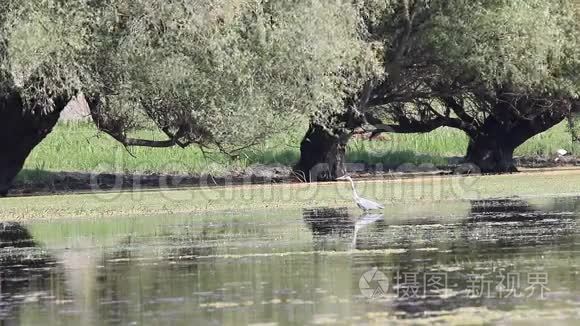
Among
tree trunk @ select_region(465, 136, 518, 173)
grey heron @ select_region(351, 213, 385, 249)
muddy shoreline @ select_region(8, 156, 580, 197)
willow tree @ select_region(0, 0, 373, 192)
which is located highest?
willow tree @ select_region(0, 0, 373, 192)

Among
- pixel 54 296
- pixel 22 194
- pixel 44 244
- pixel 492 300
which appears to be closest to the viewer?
pixel 492 300

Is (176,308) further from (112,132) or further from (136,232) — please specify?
(112,132)

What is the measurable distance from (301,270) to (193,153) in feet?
83.8

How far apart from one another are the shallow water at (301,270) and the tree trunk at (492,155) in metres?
17.6

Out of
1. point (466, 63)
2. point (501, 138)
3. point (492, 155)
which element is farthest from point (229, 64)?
point (501, 138)

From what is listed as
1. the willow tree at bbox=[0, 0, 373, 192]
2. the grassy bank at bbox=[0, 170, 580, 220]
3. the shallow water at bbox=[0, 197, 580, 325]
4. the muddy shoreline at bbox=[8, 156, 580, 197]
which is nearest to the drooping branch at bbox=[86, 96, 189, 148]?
the willow tree at bbox=[0, 0, 373, 192]

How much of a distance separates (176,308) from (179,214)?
45.7 feet

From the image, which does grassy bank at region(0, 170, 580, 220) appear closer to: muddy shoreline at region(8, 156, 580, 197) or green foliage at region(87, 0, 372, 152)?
green foliage at region(87, 0, 372, 152)

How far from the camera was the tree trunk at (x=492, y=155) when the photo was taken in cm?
4300

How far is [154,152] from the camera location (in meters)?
42.0

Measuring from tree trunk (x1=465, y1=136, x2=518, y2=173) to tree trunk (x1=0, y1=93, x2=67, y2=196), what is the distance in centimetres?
1552

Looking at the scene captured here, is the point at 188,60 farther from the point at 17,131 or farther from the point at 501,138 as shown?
the point at 501,138

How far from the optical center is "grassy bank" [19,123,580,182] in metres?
40.6

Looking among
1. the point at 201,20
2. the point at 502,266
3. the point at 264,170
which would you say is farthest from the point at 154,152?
the point at 502,266
